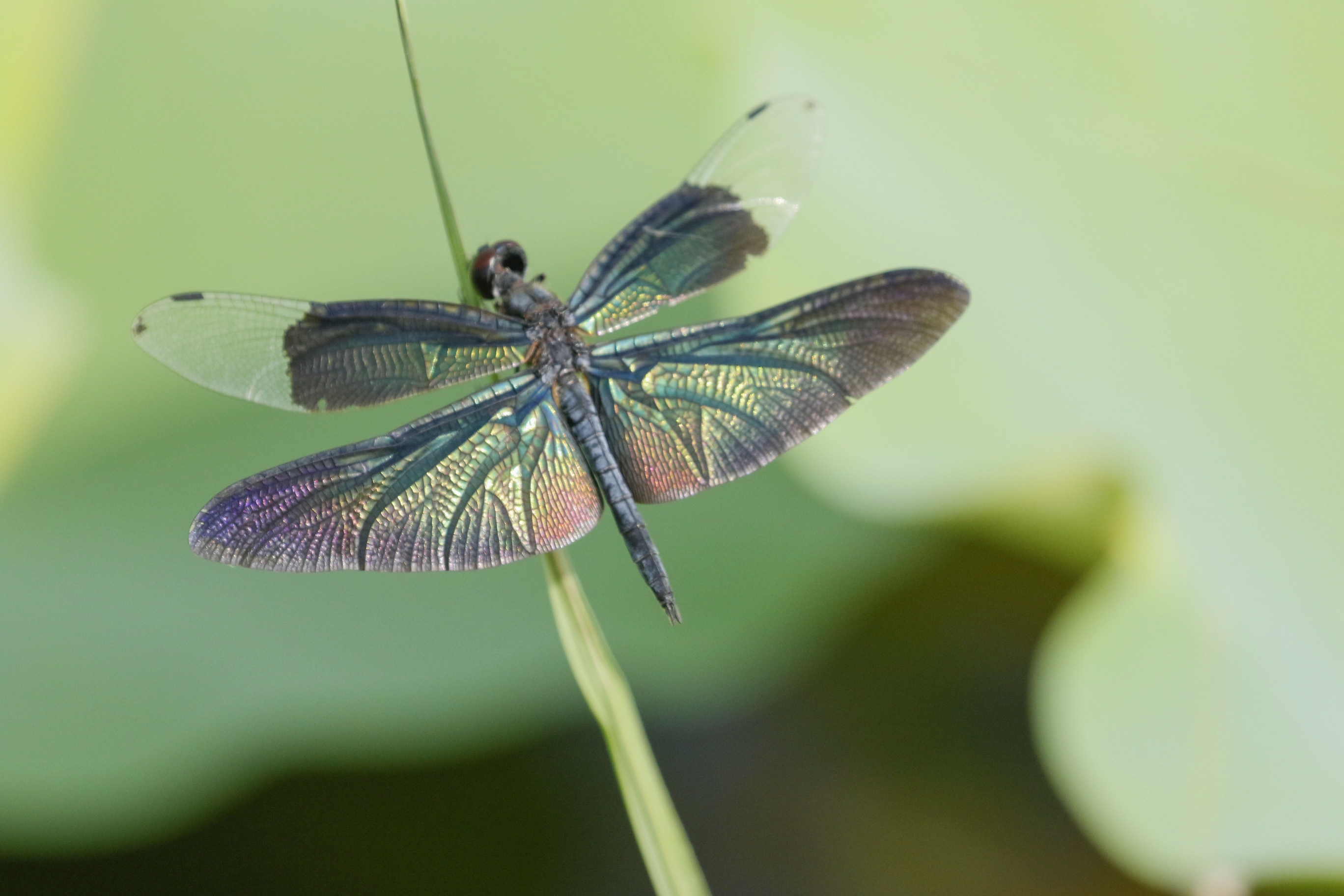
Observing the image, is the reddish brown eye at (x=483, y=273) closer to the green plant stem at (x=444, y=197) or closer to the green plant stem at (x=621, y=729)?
the green plant stem at (x=444, y=197)

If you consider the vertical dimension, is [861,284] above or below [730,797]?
above

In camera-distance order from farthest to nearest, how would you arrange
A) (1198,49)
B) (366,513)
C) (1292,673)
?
1. (1198,49)
2. (1292,673)
3. (366,513)

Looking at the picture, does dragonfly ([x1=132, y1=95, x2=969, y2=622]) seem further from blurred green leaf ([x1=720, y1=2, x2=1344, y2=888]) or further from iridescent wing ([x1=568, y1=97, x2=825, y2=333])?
blurred green leaf ([x1=720, y1=2, x2=1344, y2=888])

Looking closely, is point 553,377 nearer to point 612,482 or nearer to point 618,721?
point 612,482

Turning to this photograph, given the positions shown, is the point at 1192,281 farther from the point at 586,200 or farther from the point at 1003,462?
the point at 586,200

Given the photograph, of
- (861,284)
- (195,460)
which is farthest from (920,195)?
(195,460)

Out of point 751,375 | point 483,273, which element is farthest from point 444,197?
point 751,375

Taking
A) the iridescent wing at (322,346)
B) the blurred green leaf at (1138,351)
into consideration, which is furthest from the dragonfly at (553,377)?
the blurred green leaf at (1138,351)
